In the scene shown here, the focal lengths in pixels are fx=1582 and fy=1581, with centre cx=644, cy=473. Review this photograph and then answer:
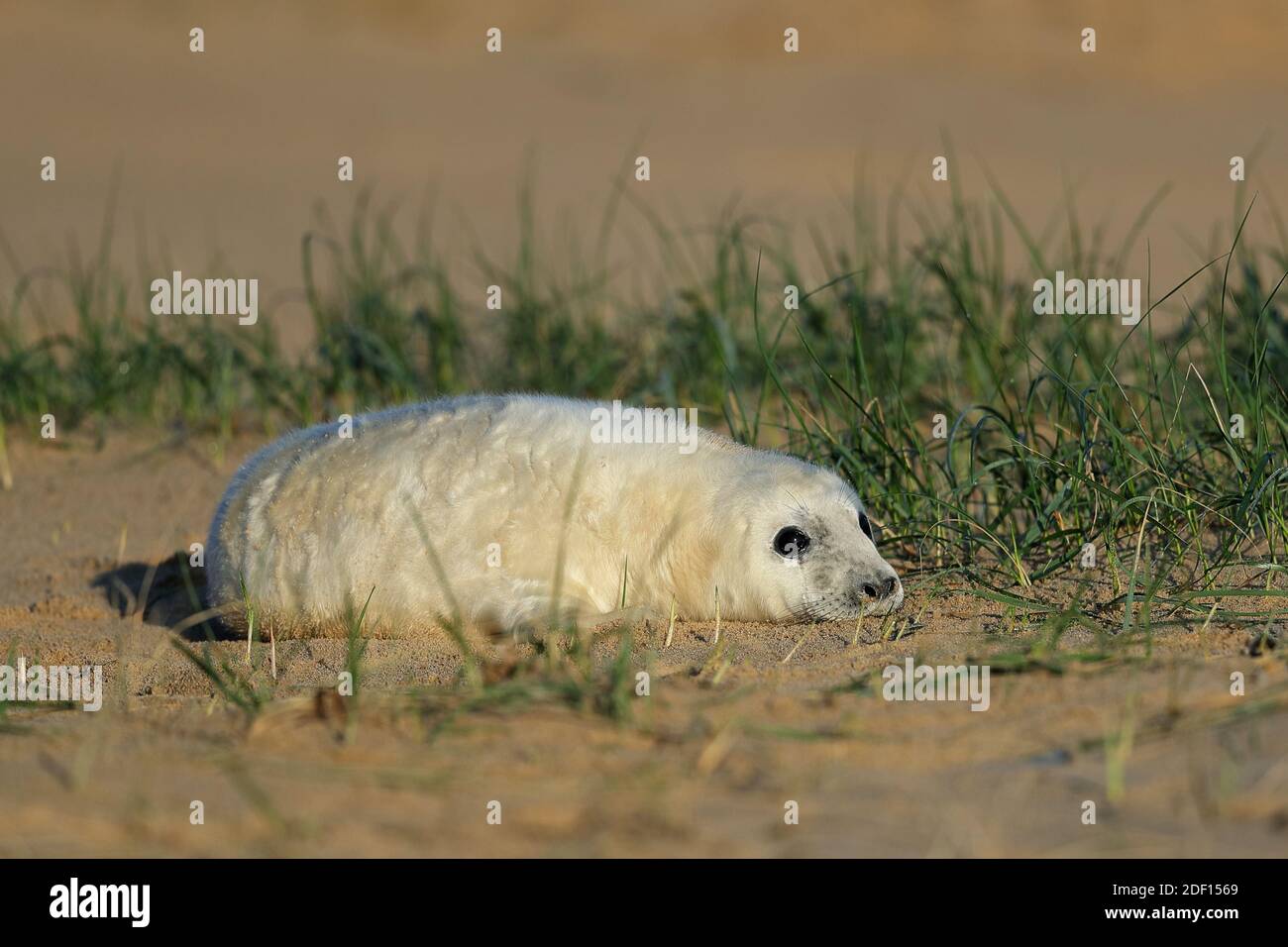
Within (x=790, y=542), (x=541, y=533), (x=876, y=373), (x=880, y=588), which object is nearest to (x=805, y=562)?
(x=790, y=542)

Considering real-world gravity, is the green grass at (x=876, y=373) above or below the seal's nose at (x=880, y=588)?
above

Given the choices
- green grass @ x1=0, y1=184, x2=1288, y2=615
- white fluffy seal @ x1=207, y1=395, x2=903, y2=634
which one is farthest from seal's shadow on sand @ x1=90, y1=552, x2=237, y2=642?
green grass @ x1=0, y1=184, x2=1288, y2=615

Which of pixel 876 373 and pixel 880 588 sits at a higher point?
A: pixel 876 373

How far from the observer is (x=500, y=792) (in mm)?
2588

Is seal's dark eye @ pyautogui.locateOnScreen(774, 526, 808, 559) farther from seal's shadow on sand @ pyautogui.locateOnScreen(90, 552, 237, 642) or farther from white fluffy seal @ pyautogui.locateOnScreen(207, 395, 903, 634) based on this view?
seal's shadow on sand @ pyautogui.locateOnScreen(90, 552, 237, 642)

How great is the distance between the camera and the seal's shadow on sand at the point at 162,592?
461 cm

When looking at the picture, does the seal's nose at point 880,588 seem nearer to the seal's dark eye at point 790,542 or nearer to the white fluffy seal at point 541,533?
the white fluffy seal at point 541,533

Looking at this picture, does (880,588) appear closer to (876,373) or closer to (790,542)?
(790,542)

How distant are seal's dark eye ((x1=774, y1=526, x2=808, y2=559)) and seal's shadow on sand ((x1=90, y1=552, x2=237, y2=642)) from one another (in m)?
1.58

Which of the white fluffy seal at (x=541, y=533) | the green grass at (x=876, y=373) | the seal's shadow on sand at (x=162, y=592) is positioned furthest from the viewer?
the seal's shadow on sand at (x=162, y=592)

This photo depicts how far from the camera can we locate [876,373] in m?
6.08

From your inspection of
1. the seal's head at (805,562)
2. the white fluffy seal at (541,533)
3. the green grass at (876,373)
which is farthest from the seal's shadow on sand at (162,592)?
the seal's head at (805,562)

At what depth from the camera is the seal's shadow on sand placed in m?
4.61

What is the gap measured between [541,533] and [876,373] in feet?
8.20
